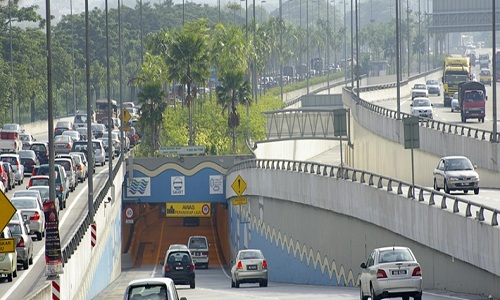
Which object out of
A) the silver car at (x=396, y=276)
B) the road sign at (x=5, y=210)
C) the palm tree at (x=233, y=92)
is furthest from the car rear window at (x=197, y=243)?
the road sign at (x=5, y=210)

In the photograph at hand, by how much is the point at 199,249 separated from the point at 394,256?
44.5 meters

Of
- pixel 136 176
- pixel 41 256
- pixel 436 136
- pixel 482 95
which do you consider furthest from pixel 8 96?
pixel 41 256

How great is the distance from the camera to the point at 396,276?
2958cm

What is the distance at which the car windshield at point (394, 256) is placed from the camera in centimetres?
2998

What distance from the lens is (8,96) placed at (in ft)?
374

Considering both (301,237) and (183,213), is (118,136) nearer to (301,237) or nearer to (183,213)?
(183,213)

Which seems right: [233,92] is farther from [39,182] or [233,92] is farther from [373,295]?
[373,295]

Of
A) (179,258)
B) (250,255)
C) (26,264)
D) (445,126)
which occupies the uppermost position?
(445,126)

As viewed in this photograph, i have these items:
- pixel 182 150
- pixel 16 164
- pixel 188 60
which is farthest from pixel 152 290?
pixel 188 60

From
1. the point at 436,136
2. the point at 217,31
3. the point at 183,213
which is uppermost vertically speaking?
the point at 217,31

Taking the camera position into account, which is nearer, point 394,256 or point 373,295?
point 394,256

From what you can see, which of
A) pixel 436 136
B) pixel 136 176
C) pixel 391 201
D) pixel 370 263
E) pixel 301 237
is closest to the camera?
pixel 370 263

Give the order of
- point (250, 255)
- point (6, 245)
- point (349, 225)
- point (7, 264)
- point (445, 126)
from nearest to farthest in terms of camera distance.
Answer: point (6, 245)
point (7, 264)
point (250, 255)
point (349, 225)
point (445, 126)

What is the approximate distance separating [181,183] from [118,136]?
35.0ft
